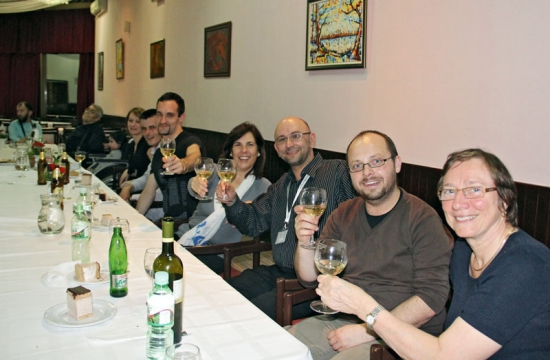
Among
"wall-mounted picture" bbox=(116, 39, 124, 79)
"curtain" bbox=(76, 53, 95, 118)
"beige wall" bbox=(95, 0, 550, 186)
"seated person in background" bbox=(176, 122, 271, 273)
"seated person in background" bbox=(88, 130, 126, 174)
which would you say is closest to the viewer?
"beige wall" bbox=(95, 0, 550, 186)

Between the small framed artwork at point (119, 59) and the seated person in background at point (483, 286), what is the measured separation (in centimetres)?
1052

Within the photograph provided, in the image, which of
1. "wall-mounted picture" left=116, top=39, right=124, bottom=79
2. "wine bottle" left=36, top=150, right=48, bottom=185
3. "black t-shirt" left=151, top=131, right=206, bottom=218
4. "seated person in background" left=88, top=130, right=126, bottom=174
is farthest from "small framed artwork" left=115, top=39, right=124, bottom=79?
"black t-shirt" left=151, top=131, right=206, bottom=218

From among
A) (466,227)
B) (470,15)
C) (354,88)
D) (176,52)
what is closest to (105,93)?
(176,52)

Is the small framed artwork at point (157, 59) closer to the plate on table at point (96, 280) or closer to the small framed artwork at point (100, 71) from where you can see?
the small framed artwork at point (100, 71)

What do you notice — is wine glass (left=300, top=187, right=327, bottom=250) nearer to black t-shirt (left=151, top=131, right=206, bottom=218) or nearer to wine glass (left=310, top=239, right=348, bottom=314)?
wine glass (left=310, top=239, right=348, bottom=314)

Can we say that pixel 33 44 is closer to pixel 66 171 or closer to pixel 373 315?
pixel 66 171

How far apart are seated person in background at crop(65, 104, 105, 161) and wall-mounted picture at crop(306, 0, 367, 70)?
452cm

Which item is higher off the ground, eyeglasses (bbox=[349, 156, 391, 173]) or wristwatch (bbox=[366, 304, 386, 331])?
eyeglasses (bbox=[349, 156, 391, 173])

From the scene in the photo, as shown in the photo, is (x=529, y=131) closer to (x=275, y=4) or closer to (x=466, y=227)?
(x=466, y=227)

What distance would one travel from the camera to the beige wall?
2.55 meters

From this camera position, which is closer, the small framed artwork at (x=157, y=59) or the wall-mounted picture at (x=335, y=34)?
the wall-mounted picture at (x=335, y=34)

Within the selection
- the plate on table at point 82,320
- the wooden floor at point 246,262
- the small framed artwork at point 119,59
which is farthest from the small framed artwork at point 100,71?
the plate on table at point 82,320

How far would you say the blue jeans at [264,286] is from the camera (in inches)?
94.6

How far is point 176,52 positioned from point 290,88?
12.0ft
